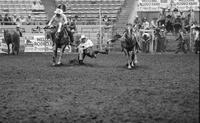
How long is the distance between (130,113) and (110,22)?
71.9 feet

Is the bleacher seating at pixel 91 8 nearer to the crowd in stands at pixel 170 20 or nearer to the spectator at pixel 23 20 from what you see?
the spectator at pixel 23 20

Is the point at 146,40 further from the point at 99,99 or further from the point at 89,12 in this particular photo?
the point at 99,99

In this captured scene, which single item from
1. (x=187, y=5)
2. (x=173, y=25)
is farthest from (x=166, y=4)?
(x=173, y=25)

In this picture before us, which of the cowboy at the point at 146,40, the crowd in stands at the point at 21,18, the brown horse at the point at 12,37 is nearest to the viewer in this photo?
the brown horse at the point at 12,37

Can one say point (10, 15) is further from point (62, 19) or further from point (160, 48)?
point (62, 19)

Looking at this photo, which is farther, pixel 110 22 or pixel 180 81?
pixel 110 22

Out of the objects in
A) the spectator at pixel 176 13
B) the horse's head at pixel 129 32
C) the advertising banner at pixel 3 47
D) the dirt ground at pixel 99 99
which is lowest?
the dirt ground at pixel 99 99

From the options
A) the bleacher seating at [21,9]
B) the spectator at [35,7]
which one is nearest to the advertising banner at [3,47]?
the bleacher seating at [21,9]

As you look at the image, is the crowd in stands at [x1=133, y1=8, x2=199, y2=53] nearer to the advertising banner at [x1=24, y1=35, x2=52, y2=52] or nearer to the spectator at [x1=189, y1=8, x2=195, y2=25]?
the spectator at [x1=189, y1=8, x2=195, y2=25]

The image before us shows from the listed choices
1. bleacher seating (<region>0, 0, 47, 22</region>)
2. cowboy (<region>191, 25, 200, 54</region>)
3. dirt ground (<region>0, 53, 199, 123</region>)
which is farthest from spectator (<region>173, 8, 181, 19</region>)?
dirt ground (<region>0, 53, 199, 123</region>)

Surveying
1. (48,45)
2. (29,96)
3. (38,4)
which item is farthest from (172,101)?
(38,4)

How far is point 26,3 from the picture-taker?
30438 mm

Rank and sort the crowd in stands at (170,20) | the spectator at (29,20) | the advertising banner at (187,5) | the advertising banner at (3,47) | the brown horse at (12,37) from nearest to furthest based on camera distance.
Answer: the brown horse at (12,37) → the advertising banner at (3,47) → the crowd in stands at (170,20) → the advertising banner at (187,5) → the spectator at (29,20)

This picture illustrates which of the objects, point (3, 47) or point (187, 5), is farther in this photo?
point (187, 5)
